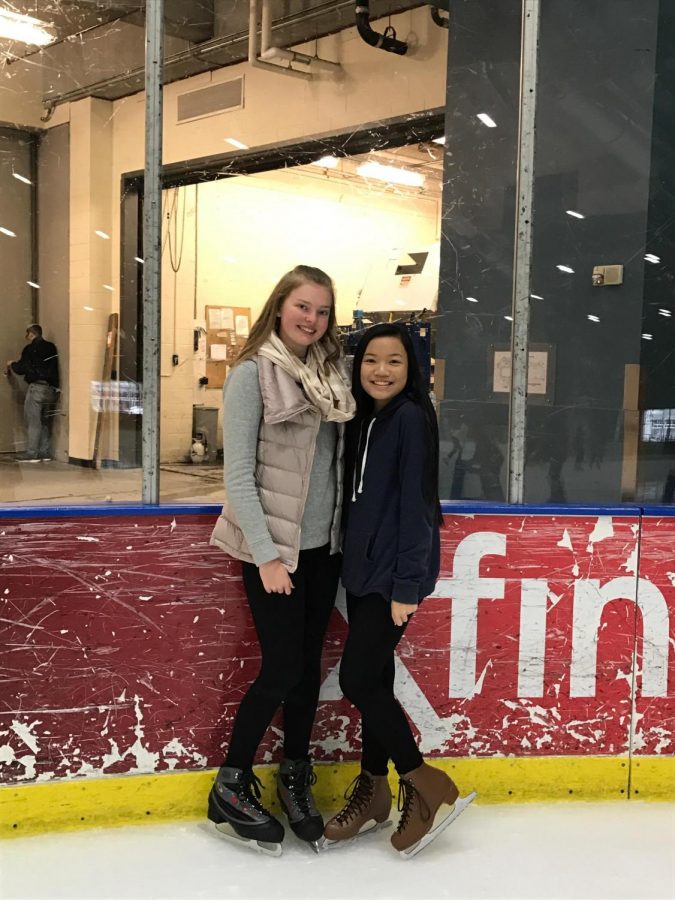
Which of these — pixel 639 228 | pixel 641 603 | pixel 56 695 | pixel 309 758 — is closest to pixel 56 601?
pixel 56 695

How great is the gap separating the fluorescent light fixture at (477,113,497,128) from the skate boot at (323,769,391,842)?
77.5 inches

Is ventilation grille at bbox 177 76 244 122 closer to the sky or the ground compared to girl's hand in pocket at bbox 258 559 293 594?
closer to the sky

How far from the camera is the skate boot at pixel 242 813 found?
2.05m

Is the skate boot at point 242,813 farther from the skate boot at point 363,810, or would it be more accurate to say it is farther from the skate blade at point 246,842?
the skate boot at point 363,810

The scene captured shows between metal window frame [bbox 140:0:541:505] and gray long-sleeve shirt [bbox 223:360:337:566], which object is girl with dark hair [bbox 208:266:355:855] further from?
metal window frame [bbox 140:0:541:505]

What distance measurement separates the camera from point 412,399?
200 cm

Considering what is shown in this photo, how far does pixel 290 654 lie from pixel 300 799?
41cm

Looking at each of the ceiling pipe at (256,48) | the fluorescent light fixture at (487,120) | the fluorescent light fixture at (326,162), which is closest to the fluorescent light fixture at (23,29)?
the ceiling pipe at (256,48)

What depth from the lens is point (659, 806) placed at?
7.77 feet

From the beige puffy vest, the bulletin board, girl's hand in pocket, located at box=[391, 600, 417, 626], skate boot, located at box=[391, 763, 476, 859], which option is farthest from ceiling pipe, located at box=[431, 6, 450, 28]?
skate boot, located at box=[391, 763, 476, 859]

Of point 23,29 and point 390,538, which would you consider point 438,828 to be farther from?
point 23,29

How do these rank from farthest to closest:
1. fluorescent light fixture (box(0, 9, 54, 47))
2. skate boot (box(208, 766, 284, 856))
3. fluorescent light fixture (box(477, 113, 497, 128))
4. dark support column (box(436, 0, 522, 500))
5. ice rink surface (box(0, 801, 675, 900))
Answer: fluorescent light fixture (box(477, 113, 497, 128)), dark support column (box(436, 0, 522, 500)), fluorescent light fixture (box(0, 9, 54, 47)), skate boot (box(208, 766, 284, 856)), ice rink surface (box(0, 801, 675, 900))

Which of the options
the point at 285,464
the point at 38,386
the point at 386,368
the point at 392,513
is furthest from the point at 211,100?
the point at 392,513

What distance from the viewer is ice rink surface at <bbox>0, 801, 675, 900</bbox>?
6.31ft
